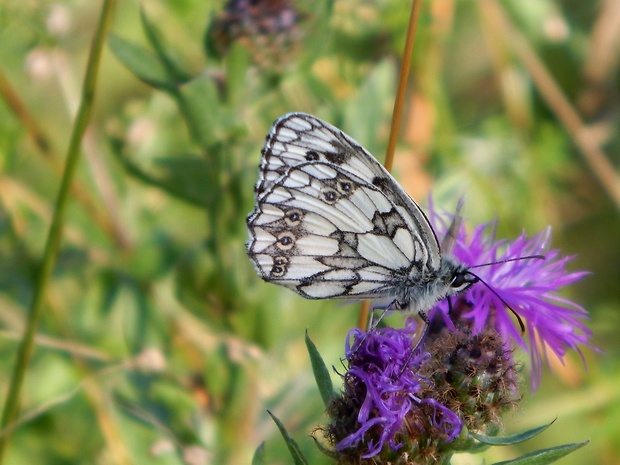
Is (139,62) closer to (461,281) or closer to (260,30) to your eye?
(260,30)

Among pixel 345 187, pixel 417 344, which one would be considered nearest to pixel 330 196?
pixel 345 187

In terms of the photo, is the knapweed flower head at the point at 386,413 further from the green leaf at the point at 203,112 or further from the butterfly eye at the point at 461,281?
the green leaf at the point at 203,112

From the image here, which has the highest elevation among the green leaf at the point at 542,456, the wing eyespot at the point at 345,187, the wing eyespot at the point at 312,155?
the wing eyespot at the point at 312,155

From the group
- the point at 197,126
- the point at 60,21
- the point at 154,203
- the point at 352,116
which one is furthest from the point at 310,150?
the point at 154,203

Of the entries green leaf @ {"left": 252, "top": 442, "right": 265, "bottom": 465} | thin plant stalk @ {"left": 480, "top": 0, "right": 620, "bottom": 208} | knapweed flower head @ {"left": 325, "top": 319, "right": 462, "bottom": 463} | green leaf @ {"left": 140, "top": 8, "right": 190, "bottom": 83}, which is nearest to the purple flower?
knapweed flower head @ {"left": 325, "top": 319, "right": 462, "bottom": 463}

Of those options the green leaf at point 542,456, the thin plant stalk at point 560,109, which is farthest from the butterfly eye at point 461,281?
the thin plant stalk at point 560,109
